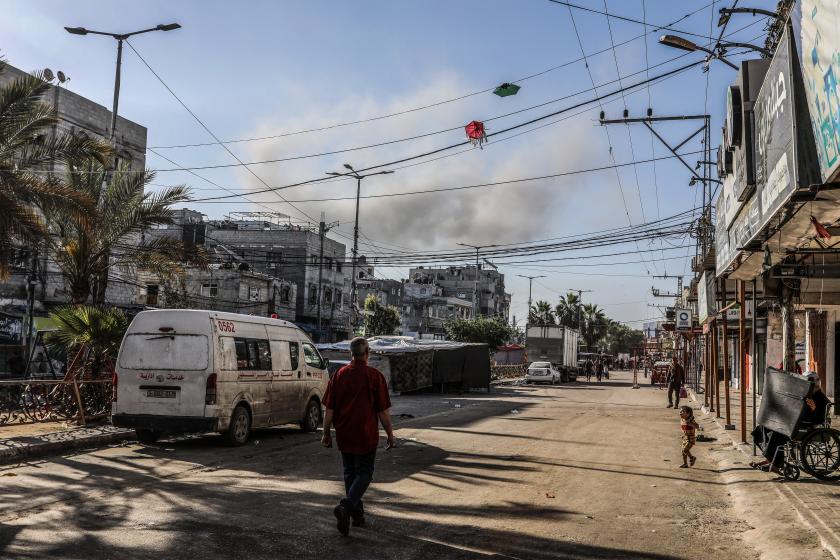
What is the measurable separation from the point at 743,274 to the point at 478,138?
23.7 ft

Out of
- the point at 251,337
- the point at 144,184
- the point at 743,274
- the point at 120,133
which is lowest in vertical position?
the point at 251,337

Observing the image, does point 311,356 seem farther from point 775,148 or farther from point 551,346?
point 551,346

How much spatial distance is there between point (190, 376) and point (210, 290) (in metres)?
42.1

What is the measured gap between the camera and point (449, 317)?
342ft

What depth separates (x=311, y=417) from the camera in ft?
52.0

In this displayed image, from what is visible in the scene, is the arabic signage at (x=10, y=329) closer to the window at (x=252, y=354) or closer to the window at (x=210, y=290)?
the window at (x=210, y=290)

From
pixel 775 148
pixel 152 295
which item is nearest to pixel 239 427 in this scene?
pixel 775 148

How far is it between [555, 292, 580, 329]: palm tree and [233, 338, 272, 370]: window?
102752 millimetres

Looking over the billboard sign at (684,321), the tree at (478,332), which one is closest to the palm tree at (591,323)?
the tree at (478,332)

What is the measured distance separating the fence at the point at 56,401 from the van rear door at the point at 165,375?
2.51 meters

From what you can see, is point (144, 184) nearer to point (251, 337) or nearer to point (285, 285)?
point (251, 337)

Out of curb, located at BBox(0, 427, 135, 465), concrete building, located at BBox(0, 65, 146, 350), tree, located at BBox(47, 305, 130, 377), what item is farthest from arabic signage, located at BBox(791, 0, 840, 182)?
concrete building, located at BBox(0, 65, 146, 350)

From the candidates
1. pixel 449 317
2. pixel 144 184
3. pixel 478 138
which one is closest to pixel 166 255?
pixel 144 184

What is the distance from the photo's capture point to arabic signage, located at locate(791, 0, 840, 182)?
20.5 feet
